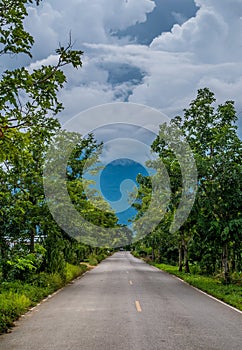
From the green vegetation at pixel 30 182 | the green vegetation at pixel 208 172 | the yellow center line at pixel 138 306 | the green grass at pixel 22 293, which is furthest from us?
the green vegetation at pixel 208 172

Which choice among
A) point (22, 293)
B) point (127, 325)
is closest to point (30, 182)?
point (22, 293)

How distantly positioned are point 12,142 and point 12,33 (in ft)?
5.38

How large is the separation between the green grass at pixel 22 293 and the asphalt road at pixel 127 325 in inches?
13.1

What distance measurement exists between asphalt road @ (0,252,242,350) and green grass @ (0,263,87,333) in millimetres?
334

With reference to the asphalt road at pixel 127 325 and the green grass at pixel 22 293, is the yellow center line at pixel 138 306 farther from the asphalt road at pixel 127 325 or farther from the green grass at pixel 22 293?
the green grass at pixel 22 293

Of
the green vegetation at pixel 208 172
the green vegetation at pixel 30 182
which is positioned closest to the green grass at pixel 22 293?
the green vegetation at pixel 30 182

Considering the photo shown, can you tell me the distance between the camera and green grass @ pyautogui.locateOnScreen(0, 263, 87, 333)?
33.9 feet

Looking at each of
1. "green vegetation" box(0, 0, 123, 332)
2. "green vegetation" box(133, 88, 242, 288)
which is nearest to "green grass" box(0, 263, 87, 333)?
"green vegetation" box(0, 0, 123, 332)

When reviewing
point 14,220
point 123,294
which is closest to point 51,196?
point 14,220

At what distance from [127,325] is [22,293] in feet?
19.3

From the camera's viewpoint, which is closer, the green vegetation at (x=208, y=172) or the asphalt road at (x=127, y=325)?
the asphalt road at (x=127, y=325)

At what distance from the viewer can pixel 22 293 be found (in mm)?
14000

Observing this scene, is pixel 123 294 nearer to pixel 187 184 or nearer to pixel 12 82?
pixel 187 184

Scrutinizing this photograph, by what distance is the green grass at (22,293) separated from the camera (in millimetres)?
10344
